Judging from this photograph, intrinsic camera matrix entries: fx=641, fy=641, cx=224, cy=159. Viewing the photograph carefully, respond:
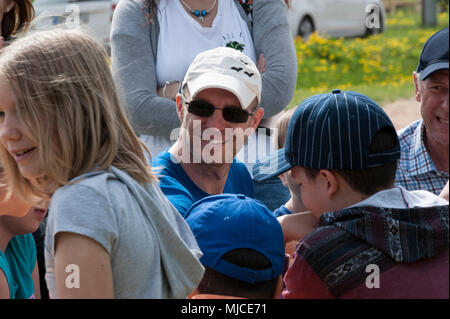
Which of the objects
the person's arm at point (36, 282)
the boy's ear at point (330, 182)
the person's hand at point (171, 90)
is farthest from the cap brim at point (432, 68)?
the person's arm at point (36, 282)

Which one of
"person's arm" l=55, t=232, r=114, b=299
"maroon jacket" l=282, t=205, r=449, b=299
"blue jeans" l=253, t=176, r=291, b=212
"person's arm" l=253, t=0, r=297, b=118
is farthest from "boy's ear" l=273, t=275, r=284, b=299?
"person's arm" l=253, t=0, r=297, b=118

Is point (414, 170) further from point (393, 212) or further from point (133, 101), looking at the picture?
point (133, 101)

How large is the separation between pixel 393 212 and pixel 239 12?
1.73 metres

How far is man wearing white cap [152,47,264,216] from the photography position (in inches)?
93.7

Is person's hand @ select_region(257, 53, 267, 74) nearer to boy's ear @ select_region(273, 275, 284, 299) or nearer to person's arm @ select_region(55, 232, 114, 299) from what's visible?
boy's ear @ select_region(273, 275, 284, 299)

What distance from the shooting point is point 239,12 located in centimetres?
311

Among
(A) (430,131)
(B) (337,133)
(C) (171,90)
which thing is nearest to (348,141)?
(B) (337,133)

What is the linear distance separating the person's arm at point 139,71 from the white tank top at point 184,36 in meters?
0.05

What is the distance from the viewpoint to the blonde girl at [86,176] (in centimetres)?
149

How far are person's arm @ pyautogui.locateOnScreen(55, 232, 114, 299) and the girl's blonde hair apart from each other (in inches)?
7.0

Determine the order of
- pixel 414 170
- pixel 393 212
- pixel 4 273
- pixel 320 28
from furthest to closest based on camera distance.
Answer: pixel 320 28, pixel 414 170, pixel 4 273, pixel 393 212

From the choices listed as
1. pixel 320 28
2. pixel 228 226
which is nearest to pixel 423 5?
pixel 320 28

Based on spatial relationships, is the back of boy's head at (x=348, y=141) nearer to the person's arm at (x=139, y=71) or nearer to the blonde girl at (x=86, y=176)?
the blonde girl at (x=86, y=176)

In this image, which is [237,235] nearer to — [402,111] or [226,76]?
[226,76]
